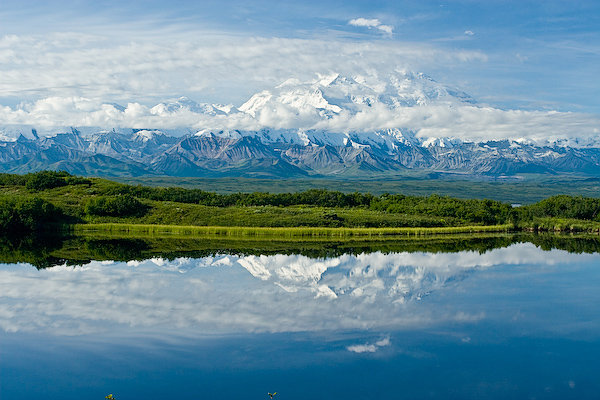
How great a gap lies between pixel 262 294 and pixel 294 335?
29.4 ft

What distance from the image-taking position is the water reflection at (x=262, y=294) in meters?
29.1

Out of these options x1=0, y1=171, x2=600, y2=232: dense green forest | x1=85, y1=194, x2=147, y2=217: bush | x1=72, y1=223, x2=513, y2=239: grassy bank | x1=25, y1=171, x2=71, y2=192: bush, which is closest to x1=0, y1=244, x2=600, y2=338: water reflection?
x1=72, y1=223, x2=513, y2=239: grassy bank

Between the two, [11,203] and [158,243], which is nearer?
[158,243]

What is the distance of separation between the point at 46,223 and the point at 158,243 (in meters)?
24.0

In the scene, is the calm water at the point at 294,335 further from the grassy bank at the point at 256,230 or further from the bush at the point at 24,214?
the bush at the point at 24,214

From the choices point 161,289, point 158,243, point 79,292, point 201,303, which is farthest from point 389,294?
point 158,243

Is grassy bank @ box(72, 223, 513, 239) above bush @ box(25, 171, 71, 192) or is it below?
below

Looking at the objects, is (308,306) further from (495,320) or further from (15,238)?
(15,238)

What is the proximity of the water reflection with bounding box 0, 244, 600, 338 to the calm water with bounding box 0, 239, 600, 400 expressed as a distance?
126 millimetres

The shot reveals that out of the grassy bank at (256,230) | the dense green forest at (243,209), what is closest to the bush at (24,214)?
the dense green forest at (243,209)

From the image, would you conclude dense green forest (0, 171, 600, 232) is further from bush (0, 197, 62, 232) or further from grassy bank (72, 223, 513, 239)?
grassy bank (72, 223, 513, 239)

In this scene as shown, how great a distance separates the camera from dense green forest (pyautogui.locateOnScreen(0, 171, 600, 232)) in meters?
82.6

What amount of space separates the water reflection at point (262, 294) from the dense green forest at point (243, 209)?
3293 centimetres

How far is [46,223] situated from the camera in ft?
264
